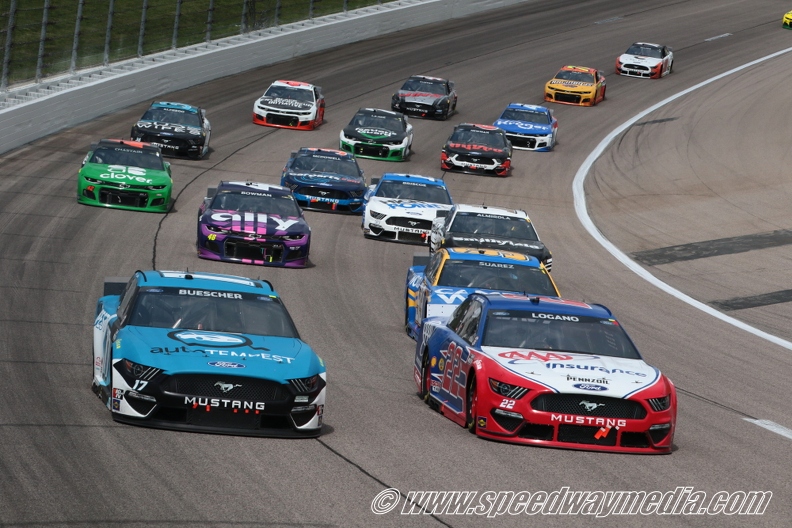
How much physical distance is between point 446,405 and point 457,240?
957cm

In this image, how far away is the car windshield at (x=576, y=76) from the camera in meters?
46.8

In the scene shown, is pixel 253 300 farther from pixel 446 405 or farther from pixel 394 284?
pixel 394 284

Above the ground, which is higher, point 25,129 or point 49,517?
point 49,517

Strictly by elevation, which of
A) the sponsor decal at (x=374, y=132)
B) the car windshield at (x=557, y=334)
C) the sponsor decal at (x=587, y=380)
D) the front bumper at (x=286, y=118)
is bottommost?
the front bumper at (x=286, y=118)

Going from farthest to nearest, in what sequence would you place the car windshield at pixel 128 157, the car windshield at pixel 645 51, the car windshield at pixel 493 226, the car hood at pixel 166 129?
1. the car windshield at pixel 645 51
2. the car hood at pixel 166 129
3. the car windshield at pixel 128 157
4. the car windshield at pixel 493 226

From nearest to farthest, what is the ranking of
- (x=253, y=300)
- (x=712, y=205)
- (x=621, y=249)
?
(x=253, y=300), (x=621, y=249), (x=712, y=205)

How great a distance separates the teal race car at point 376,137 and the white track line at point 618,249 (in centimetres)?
487

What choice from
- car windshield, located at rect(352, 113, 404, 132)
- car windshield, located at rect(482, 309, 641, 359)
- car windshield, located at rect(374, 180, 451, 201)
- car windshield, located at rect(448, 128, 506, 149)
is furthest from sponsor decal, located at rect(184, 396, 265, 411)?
car windshield, located at rect(352, 113, 404, 132)

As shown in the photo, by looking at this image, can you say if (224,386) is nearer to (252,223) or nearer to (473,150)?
(252,223)

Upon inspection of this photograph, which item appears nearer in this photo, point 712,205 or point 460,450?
point 460,450

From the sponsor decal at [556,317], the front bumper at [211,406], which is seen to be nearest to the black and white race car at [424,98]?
the sponsor decal at [556,317]

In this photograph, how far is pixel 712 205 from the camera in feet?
103

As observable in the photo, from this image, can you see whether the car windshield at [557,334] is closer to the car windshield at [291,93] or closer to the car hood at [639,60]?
the car windshield at [291,93]

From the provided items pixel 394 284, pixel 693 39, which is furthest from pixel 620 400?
pixel 693 39
